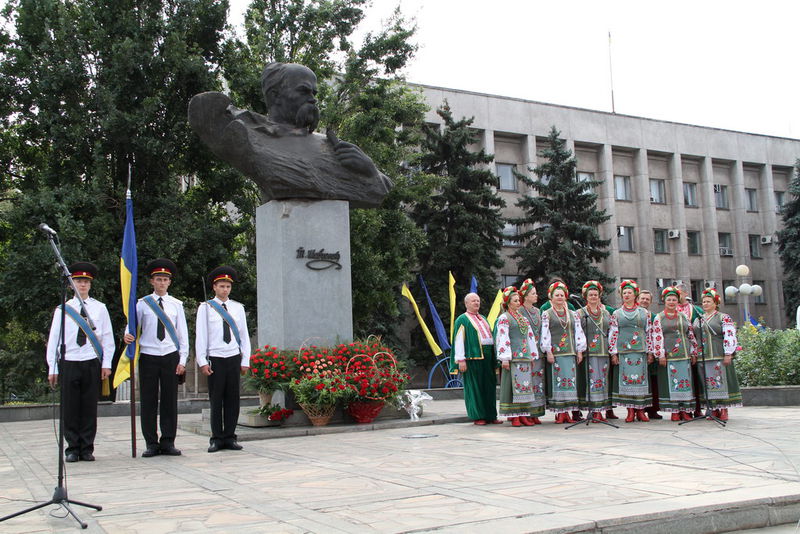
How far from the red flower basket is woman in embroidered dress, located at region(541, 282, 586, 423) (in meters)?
2.22

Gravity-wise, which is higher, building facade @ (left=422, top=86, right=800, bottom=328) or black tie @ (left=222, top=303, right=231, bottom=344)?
building facade @ (left=422, top=86, right=800, bottom=328)

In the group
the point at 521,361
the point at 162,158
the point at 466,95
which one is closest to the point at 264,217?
the point at 521,361

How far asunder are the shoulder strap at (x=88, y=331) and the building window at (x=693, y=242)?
118ft

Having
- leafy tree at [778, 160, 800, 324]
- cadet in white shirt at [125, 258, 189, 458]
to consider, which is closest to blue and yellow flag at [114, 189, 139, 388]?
cadet in white shirt at [125, 258, 189, 458]

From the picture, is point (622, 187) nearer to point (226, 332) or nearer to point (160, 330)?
point (226, 332)

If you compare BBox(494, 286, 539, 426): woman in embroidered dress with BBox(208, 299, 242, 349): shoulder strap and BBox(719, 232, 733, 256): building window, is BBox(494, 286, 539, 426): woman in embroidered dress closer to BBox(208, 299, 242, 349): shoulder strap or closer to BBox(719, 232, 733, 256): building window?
BBox(208, 299, 242, 349): shoulder strap

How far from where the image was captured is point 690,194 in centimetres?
4025

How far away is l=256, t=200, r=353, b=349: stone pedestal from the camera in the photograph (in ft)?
34.6

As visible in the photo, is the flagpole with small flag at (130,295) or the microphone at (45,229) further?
the flagpole with small flag at (130,295)

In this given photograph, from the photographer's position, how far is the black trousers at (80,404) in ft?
26.0

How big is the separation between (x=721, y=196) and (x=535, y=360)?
111 feet

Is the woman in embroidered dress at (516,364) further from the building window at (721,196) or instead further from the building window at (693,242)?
the building window at (721,196)

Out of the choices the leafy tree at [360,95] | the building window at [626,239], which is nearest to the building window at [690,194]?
the building window at [626,239]

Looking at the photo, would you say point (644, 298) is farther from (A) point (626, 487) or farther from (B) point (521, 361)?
(A) point (626, 487)
